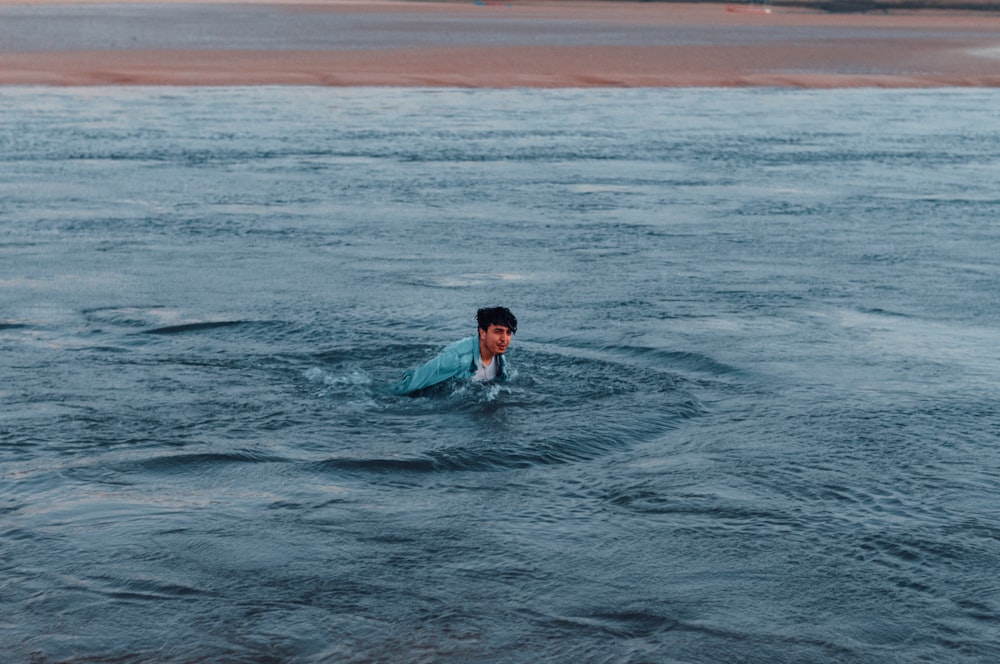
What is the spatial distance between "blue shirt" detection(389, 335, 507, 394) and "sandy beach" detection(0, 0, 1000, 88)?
28075 mm

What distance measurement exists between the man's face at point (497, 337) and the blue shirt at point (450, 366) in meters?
0.17

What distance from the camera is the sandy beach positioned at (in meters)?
38.8

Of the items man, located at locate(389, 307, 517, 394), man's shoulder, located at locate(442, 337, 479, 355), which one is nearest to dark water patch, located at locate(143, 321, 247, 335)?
man, located at locate(389, 307, 517, 394)

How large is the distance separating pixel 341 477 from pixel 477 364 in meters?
1.74

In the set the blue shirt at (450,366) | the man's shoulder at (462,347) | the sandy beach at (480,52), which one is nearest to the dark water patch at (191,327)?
the blue shirt at (450,366)


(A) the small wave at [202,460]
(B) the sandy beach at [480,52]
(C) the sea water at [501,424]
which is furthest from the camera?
(B) the sandy beach at [480,52]

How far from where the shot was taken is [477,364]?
9469mm

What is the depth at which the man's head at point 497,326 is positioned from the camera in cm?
897

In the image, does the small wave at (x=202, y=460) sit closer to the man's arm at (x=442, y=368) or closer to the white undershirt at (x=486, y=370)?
the man's arm at (x=442, y=368)

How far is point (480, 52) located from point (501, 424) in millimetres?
40212

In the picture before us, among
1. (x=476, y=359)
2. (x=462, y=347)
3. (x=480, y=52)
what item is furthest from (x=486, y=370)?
(x=480, y=52)

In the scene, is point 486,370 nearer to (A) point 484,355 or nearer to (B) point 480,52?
(A) point 484,355

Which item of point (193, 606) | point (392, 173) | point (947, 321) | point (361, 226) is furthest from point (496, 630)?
point (392, 173)

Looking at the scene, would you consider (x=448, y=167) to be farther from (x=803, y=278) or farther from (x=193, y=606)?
(x=193, y=606)
